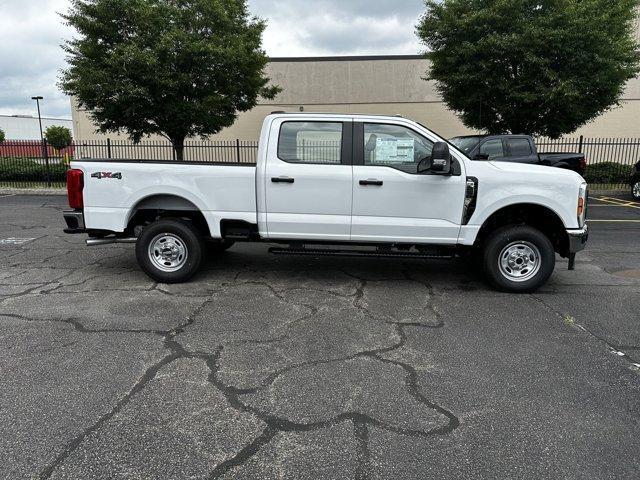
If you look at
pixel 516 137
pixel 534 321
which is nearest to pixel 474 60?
pixel 516 137

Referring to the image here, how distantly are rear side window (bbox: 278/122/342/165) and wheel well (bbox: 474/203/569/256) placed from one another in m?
2.03

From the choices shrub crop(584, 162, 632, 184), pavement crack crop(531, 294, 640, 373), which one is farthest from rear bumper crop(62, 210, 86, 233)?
shrub crop(584, 162, 632, 184)

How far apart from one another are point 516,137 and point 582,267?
19.1ft

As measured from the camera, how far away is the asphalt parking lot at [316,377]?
2674mm

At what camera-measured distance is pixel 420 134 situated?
5.62 meters

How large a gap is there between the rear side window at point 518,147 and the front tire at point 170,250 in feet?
29.0

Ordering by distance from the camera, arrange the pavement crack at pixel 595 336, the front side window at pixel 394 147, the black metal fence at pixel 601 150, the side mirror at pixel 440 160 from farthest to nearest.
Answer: the black metal fence at pixel 601 150, the front side window at pixel 394 147, the side mirror at pixel 440 160, the pavement crack at pixel 595 336

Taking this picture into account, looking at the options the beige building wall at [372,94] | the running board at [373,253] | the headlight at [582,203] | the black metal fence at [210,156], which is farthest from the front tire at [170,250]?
the beige building wall at [372,94]

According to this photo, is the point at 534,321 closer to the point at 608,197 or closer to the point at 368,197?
the point at 368,197

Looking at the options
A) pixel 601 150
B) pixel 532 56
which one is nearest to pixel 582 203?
pixel 532 56

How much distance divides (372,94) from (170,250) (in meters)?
22.5

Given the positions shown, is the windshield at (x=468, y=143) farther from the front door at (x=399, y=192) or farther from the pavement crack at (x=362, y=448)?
the pavement crack at (x=362, y=448)

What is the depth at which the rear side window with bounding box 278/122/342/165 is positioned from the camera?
5.72 m

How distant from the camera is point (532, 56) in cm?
1443
